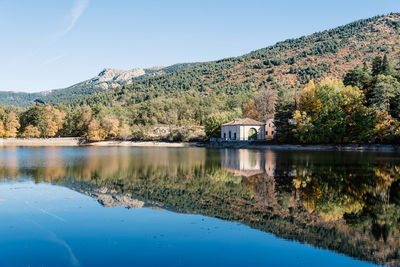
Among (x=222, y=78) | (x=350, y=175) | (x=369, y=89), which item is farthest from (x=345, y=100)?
(x=222, y=78)

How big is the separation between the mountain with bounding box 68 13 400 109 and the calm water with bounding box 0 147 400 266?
85472 mm

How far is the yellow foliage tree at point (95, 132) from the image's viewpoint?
8094 cm

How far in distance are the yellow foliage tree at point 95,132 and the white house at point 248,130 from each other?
32262mm

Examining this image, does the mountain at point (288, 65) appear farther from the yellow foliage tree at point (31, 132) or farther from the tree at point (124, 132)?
the yellow foliage tree at point (31, 132)

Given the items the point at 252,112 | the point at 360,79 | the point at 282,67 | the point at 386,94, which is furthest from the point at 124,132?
the point at 282,67

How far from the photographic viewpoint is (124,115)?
302 feet

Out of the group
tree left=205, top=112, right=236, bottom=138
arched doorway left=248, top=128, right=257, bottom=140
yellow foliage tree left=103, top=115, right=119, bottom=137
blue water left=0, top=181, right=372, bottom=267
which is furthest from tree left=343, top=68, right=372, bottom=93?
yellow foliage tree left=103, top=115, right=119, bottom=137

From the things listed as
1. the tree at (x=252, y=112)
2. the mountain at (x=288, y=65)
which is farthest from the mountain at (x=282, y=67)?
the tree at (x=252, y=112)

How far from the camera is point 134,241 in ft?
31.9

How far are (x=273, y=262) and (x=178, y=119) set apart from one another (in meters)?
86.9

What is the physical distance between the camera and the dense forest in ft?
162

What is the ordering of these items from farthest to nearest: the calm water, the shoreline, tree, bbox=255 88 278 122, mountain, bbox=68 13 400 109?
Answer: mountain, bbox=68 13 400 109
tree, bbox=255 88 278 122
the shoreline
the calm water

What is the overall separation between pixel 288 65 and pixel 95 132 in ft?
248

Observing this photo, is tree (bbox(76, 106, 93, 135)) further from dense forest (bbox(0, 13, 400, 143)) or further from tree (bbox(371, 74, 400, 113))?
tree (bbox(371, 74, 400, 113))
